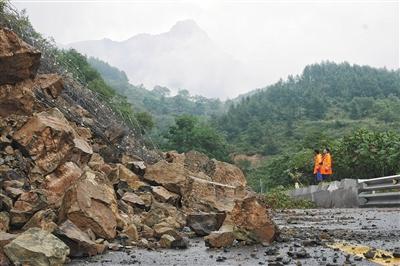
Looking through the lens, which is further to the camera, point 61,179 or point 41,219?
point 61,179

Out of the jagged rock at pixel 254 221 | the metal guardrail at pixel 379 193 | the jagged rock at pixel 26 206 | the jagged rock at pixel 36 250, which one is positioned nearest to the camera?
the jagged rock at pixel 36 250

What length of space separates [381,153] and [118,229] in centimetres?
2229

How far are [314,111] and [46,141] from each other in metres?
104

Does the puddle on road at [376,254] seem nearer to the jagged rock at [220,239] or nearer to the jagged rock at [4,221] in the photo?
the jagged rock at [220,239]

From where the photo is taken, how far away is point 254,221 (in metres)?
5.16

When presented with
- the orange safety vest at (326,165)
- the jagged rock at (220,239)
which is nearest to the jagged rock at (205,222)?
the jagged rock at (220,239)

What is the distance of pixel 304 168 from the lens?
36.0 m

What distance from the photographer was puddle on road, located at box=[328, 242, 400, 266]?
3.53 metres

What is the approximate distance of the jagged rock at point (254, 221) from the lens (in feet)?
16.7

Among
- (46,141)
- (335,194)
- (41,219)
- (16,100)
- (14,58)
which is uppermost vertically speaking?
(14,58)

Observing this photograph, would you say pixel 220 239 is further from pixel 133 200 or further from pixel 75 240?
pixel 133 200

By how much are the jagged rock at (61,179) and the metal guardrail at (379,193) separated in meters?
7.72

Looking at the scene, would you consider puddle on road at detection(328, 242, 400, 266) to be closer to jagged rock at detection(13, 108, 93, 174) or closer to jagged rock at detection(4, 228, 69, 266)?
jagged rock at detection(4, 228, 69, 266)

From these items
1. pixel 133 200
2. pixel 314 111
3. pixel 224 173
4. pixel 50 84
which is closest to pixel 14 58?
pixel 50 84
